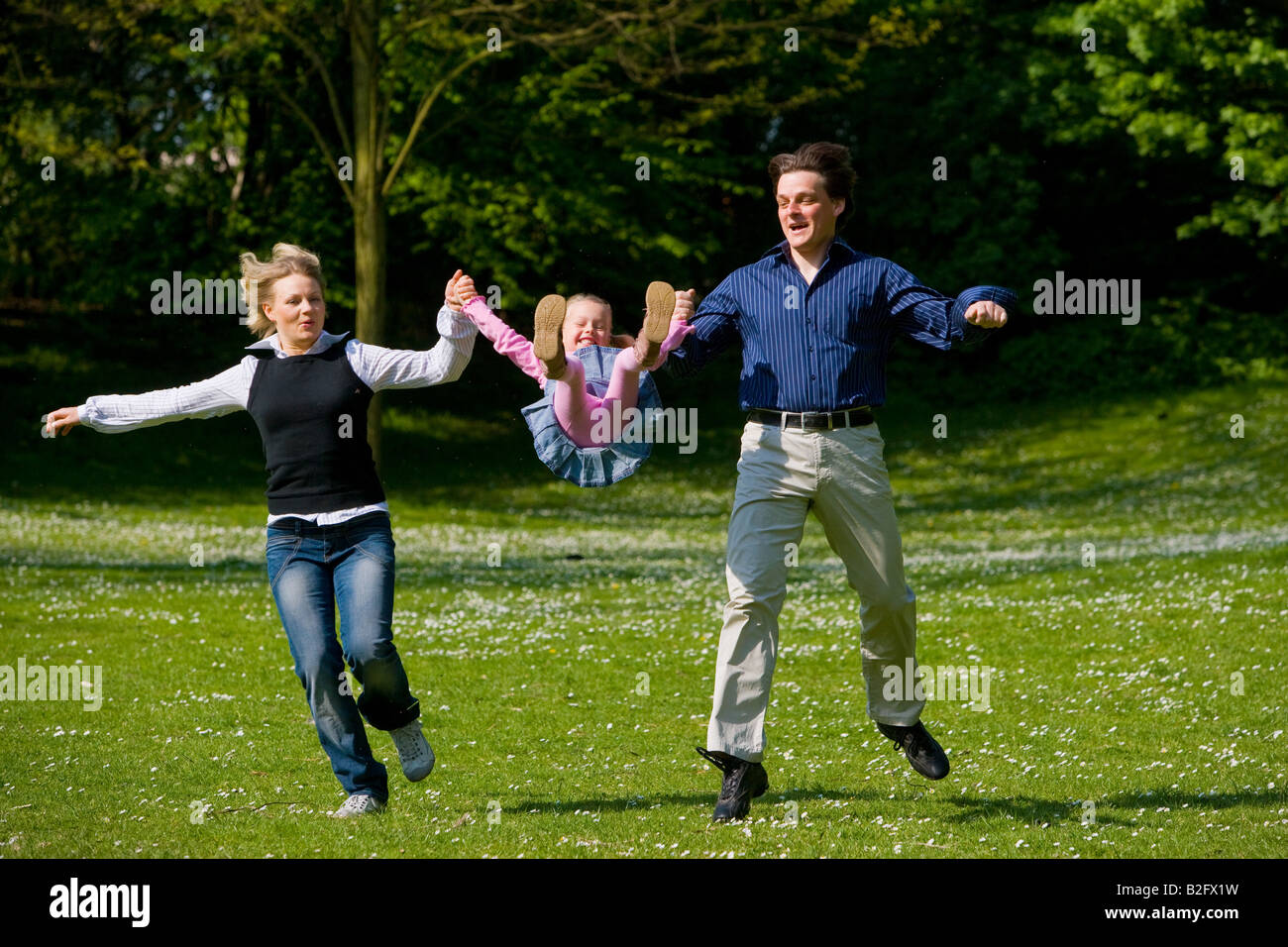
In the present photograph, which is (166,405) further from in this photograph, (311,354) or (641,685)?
(641,685)

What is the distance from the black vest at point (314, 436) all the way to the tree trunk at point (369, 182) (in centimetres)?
1525

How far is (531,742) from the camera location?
28.5ft

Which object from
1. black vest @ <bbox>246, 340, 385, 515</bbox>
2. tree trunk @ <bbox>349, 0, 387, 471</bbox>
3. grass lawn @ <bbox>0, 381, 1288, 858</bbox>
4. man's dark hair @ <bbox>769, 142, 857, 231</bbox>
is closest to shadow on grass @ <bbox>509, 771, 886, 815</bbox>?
grass lawn @ <bbox>0, 381, 1288, 858</bbox>

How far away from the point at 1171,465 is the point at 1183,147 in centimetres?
1157

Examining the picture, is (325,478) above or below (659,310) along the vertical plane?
below

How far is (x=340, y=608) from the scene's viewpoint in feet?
20.7

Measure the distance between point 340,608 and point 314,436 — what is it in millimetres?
761

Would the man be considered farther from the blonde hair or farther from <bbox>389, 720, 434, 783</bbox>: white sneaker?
the blonde hair

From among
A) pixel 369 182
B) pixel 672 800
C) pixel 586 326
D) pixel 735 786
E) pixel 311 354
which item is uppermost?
pixel 369 182

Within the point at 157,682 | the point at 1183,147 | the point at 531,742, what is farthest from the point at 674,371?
the point at 1183,147

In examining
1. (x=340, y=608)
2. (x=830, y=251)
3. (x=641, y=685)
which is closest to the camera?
(x=340, y=608)

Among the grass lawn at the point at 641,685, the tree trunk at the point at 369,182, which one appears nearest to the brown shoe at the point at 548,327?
the grass lawn at the point at 641,685

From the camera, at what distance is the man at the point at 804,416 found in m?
6.34

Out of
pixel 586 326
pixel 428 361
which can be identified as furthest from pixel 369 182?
pixel 428 361
